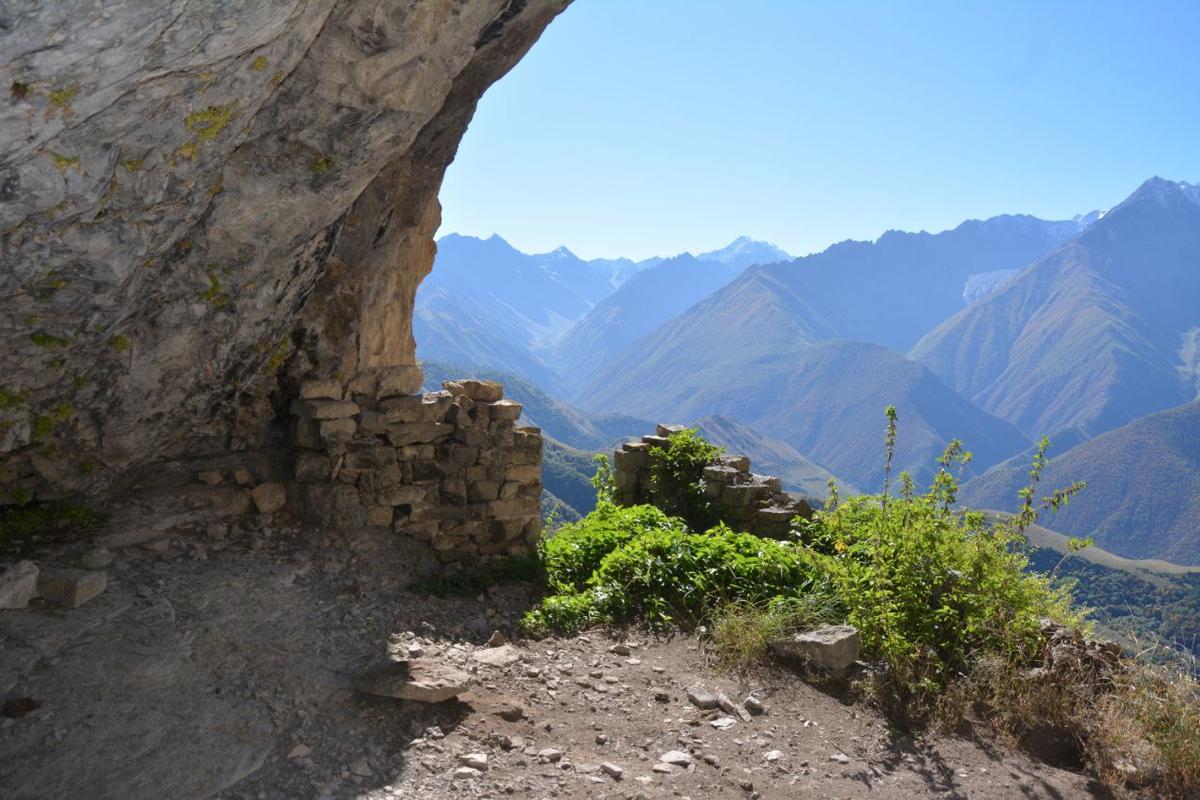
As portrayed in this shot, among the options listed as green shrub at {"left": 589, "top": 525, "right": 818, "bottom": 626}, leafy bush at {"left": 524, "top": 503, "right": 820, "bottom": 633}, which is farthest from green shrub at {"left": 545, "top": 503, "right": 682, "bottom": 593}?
green shrub at {"left": 589, "top": 525, "right": 818, "bottom": 626}

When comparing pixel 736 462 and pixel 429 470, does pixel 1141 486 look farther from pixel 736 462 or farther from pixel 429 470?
pixel 429 470

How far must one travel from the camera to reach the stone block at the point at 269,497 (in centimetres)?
Result: 770

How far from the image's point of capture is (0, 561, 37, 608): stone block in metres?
5.41

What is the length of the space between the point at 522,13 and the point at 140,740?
6.56 m

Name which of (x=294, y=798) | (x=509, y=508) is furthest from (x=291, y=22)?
(x=509, y=508)

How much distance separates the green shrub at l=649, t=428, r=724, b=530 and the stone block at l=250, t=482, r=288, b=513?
509 cm

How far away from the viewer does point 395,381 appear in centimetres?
848

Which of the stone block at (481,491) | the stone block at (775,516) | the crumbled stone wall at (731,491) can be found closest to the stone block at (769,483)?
the crumbled stone wall at (731,491)

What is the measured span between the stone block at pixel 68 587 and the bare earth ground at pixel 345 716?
0.11 m

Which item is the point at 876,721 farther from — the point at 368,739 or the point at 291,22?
the point at 291,22

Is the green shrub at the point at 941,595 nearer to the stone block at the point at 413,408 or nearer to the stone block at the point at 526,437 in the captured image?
the stone block at the point at 526,437

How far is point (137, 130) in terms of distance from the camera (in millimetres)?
4629

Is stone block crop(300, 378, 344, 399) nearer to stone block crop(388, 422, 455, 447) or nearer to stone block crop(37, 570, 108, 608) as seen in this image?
stone block crop(388, 422, 455, 447)

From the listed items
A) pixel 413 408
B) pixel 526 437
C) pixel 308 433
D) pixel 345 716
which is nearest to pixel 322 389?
pixel 308 433
